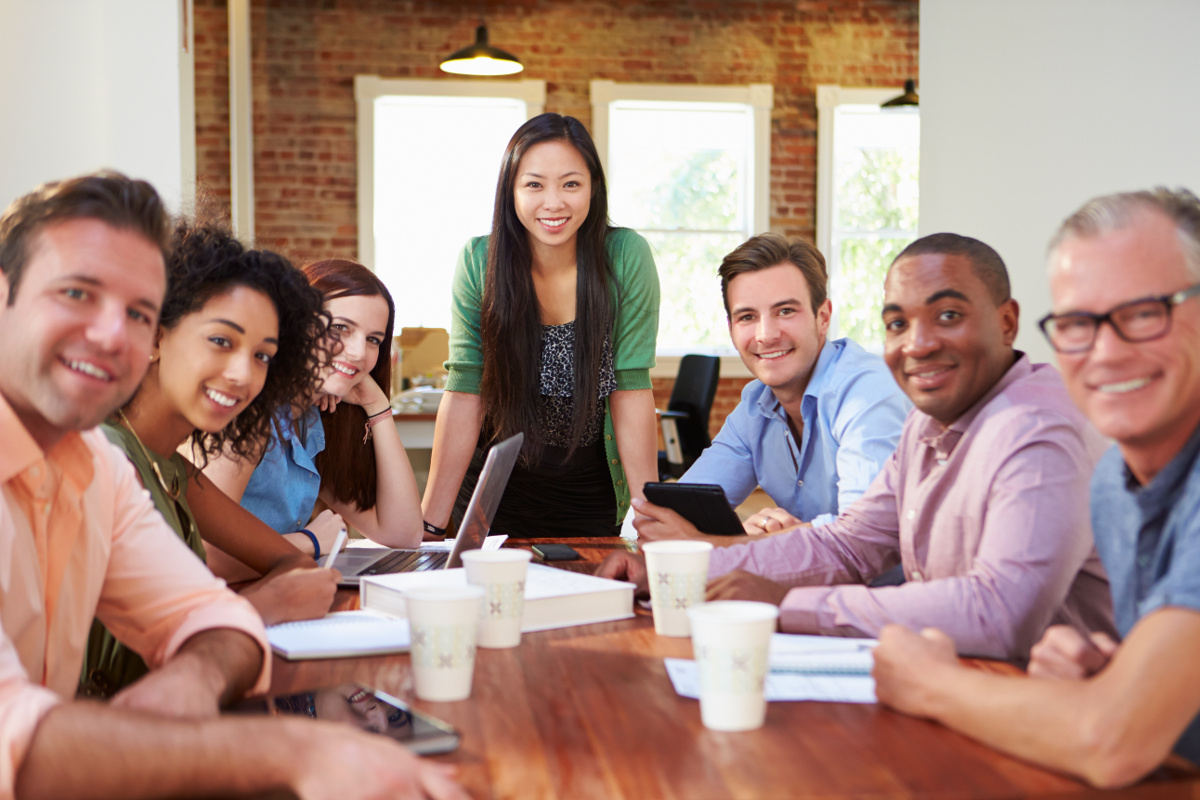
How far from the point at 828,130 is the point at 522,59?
217 cm

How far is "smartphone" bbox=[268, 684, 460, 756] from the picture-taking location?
0.84m

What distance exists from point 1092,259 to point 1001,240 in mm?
1542

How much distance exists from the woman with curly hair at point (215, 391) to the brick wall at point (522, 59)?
5.18 meters

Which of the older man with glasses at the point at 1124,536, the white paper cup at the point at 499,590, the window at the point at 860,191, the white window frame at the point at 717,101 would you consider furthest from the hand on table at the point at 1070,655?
the window at the point at 860,191

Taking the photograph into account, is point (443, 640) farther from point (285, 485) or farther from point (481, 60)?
point (481, 60)

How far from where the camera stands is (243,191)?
6.45m

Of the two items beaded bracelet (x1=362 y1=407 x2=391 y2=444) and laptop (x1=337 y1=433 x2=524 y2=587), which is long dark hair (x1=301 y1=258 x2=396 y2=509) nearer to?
beaded bracelet (x1=362 y1=407 x2=391 y2=444)

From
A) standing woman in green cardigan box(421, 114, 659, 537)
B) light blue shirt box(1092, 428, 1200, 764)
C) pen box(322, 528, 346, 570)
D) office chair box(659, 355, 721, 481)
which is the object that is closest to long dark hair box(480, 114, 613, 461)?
standing woman in green cardigan box(421, 114, 659, 537)

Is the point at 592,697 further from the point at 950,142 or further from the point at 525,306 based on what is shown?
the point at 950,142

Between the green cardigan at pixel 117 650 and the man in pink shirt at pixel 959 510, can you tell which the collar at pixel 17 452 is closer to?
the green cardigan at pixel 117 650

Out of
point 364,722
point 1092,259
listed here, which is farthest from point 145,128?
point 1092,259

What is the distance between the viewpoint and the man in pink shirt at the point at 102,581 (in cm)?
74

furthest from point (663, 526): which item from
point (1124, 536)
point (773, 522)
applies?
point (1124, 536)

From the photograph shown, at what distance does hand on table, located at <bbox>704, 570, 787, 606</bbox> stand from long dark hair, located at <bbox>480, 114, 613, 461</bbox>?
117cm
